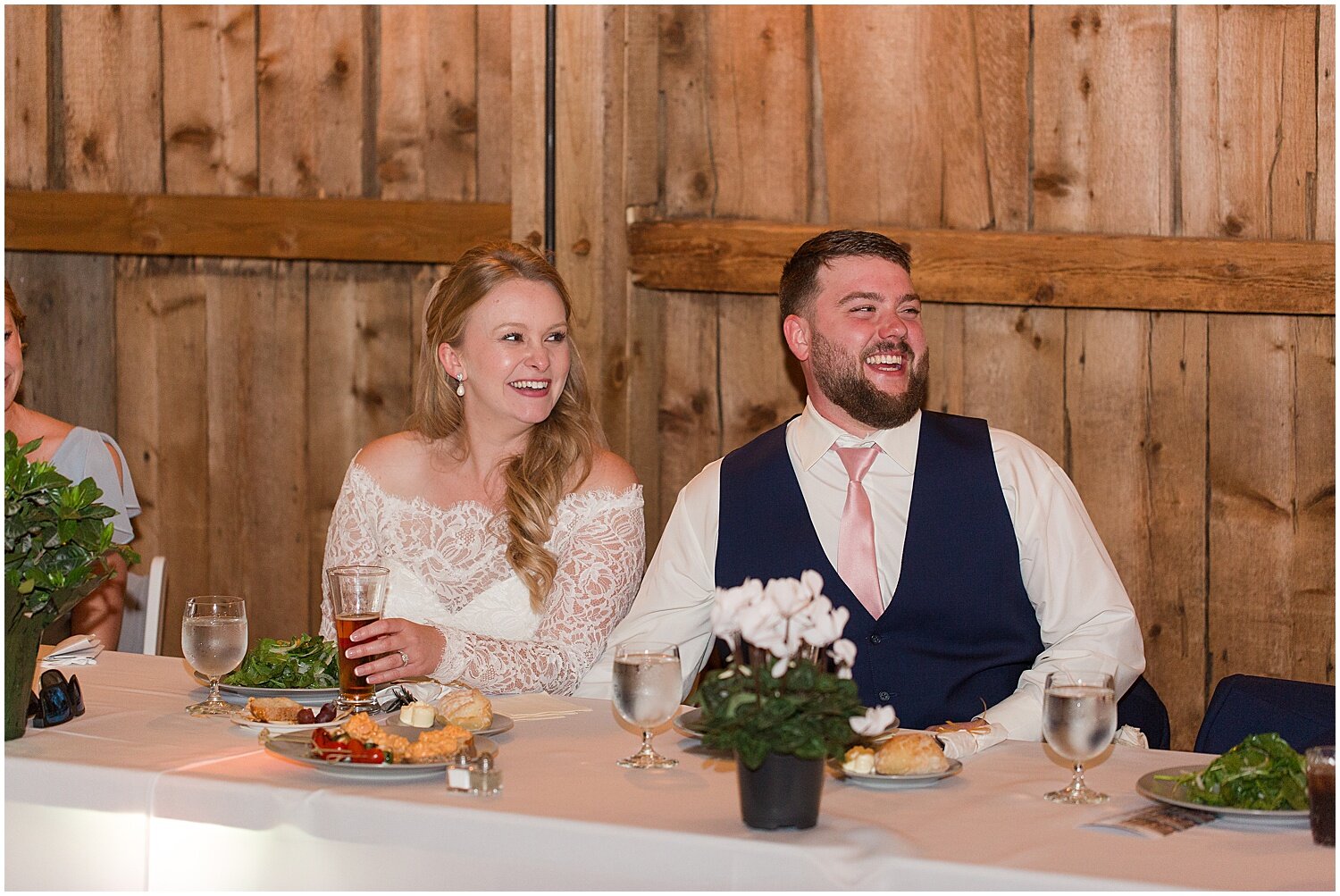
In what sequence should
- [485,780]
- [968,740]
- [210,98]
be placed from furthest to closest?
[210,98], [968,740], [485,780]

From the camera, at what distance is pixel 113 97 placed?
4.35 meters

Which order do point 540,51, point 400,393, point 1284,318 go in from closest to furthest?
point 1284,318 < point 540,51 < point 400,393

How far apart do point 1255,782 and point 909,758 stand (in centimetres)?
37

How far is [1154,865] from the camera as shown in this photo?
1454 mm

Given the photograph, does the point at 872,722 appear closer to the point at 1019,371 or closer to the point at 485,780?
the point at 485,780

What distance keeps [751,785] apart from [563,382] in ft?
4.47

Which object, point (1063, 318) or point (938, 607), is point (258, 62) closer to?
point (1063, 318)

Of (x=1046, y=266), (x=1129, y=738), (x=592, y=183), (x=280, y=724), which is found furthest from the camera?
(x=592, y=183)

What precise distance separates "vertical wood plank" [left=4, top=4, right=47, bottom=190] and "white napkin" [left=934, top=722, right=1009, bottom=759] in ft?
11.7

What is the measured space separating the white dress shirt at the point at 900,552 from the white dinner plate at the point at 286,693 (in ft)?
1.30

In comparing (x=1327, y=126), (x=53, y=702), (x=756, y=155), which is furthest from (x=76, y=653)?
(x=1327, y=126)

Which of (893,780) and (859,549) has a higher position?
(859,549)

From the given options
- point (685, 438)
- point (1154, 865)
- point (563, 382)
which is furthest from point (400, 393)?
point (1154, 865)

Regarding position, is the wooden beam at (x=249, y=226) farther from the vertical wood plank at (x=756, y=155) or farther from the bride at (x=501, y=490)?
the bride at (x=501, y=490)
